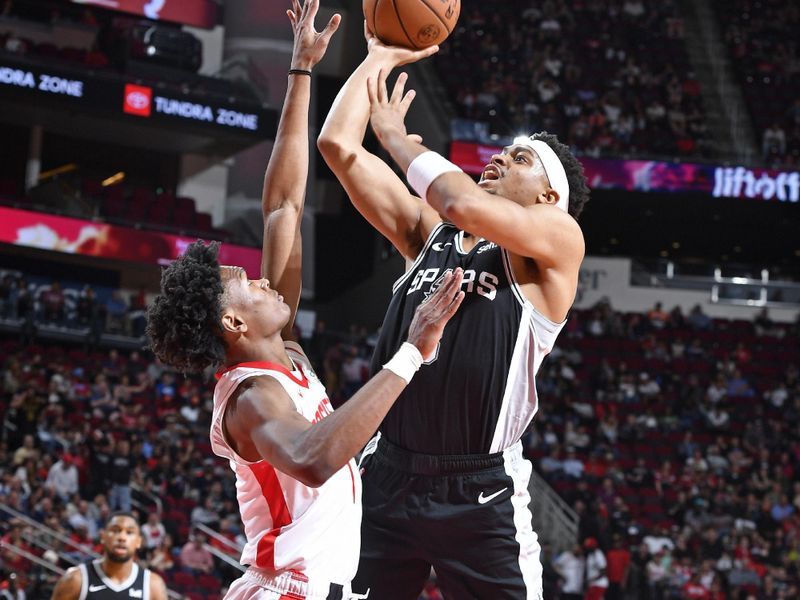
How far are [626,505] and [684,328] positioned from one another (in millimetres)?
5592

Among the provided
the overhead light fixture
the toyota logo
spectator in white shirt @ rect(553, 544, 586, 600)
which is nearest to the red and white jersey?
spectator in white shirt @ rect(553, 544, 586, 600)

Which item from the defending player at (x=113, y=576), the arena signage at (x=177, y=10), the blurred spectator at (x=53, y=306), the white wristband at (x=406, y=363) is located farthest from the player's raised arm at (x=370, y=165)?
the arena signage at (x=177, y=10)

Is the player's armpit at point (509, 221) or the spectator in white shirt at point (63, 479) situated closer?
the player's armpit at point (509, 221)

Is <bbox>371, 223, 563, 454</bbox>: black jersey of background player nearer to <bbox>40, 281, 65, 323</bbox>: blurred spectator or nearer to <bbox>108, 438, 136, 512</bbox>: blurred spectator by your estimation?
<bbox>108, 438, 136, 512</bbox>: blurred spectator

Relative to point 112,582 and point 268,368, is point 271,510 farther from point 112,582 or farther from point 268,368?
point 112,582

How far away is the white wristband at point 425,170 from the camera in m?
3.62

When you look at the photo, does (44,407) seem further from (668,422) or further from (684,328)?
(684,328)

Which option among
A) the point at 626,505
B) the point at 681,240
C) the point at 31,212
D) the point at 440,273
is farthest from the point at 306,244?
the point at 440,273

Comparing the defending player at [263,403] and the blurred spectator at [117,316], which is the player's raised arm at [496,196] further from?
the blurred spectator at [117,316]

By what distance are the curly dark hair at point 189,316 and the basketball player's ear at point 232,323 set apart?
0.05 feet

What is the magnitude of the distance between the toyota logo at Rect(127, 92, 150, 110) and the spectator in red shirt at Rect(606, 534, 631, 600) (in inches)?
439

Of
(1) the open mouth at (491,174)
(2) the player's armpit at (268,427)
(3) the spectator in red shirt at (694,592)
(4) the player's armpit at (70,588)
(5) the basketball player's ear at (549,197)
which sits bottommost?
(3) the spectator in red shirt at (694,592)

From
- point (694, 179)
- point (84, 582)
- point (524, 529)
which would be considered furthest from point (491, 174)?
point (694, 179)

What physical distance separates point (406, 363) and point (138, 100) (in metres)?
17.5
